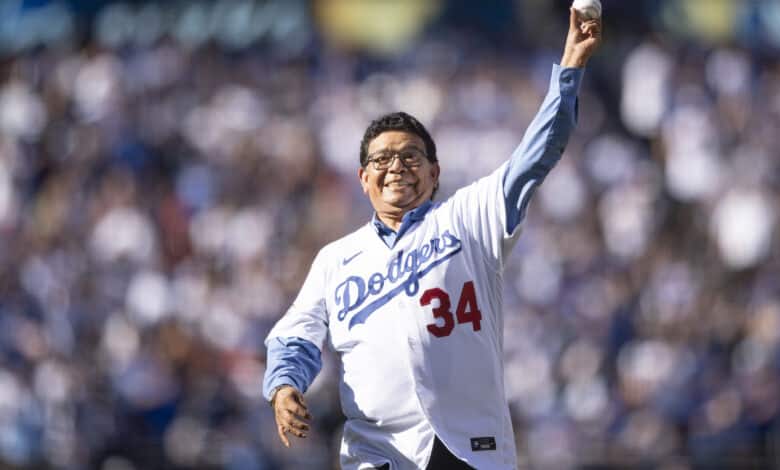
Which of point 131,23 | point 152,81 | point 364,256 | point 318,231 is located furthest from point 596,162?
point 364,256

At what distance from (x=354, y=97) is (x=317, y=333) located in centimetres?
1077

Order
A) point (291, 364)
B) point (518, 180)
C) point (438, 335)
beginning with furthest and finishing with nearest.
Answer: point (291, 364)
point (438, 335)
point (518, 180)

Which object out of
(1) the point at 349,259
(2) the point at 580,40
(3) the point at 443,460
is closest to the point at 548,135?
(2) the point at 580,40

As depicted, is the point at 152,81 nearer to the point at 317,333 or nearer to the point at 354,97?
the point at 354,97

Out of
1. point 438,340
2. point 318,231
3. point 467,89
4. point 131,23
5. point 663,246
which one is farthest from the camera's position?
point 131,23

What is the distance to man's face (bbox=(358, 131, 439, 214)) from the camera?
20.2 feet

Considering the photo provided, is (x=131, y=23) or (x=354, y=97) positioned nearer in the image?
(x=354, y=97)

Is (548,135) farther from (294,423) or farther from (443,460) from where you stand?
(294,423)

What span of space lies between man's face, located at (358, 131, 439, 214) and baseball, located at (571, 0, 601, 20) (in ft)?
2.86

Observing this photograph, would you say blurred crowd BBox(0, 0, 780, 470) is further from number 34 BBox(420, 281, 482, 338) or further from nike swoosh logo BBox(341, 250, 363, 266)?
number 34 BBox(420, 281, 482, 338)

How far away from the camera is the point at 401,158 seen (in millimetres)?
6156

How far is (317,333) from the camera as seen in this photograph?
6211 millimetres

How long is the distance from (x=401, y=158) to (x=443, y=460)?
1165 millimetres

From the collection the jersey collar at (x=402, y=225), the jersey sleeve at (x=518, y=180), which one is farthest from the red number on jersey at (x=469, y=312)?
the jersey collar at (x=402, y=225)
